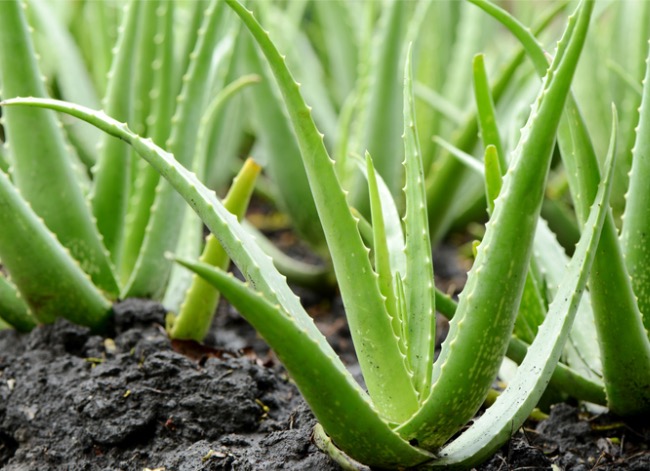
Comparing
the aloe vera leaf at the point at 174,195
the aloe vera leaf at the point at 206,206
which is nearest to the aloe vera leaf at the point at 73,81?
the aloe vera leaf at the point at 174,195

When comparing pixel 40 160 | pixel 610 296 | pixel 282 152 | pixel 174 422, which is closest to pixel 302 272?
pixel 282 152

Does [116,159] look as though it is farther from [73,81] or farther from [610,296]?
[610,296]

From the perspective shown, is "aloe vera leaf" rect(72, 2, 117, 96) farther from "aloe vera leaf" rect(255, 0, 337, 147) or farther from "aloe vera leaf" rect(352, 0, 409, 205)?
→ "aloe vera leaf" rect(352, 0, 409, 205)

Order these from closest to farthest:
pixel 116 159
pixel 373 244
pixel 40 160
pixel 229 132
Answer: pixel 373 244, pixel 40 160, pixel 116 159, pixel 229 132

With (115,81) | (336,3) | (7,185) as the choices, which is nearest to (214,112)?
(115,81)

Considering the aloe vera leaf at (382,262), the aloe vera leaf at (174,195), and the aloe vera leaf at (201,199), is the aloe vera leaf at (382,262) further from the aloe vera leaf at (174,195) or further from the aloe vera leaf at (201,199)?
the aloe vera leaf at (174,195)

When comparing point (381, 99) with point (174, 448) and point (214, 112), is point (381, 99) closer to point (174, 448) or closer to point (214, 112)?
point (214, 112)

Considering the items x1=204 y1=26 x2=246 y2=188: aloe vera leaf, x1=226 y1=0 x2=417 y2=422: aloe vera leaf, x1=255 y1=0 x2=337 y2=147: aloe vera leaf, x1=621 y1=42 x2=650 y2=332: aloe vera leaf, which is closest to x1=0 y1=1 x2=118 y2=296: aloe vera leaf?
x1=204 y1=26 x2=246 y2=188: aloe vera leaf
